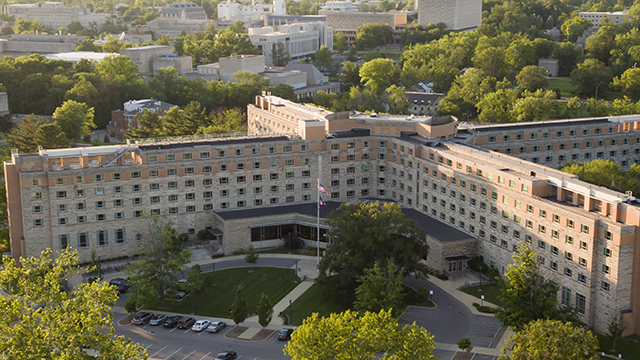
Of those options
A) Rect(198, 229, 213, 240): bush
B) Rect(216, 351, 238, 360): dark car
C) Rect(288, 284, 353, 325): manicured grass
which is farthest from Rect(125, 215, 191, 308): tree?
Rect(198, 229, 213, 240): bush

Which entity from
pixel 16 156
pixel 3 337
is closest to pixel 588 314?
pixel 3 337

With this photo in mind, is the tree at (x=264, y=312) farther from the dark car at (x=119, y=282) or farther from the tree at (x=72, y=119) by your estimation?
the tree at (x=72, y=119)

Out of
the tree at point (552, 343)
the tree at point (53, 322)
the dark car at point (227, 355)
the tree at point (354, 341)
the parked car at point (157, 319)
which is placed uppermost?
the tree at point (53, 322)

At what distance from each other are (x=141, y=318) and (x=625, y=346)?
191 feet

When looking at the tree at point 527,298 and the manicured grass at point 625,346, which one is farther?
the tree at point 527,298

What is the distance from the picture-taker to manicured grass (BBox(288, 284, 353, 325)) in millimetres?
96375

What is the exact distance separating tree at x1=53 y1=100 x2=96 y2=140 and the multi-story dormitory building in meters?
75.2

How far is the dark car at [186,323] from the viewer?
306 feet

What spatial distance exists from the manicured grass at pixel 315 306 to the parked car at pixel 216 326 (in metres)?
9.06

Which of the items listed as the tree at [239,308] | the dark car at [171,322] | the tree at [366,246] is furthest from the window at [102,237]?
the tree at [366,246]

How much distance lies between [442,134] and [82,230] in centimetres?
6062

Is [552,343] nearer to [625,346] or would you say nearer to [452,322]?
[625,346]

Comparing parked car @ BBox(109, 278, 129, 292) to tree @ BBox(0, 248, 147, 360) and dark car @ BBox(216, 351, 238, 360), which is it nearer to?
dark car @ BBox(216, 351, 238, 360)

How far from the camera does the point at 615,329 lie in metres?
84.2
